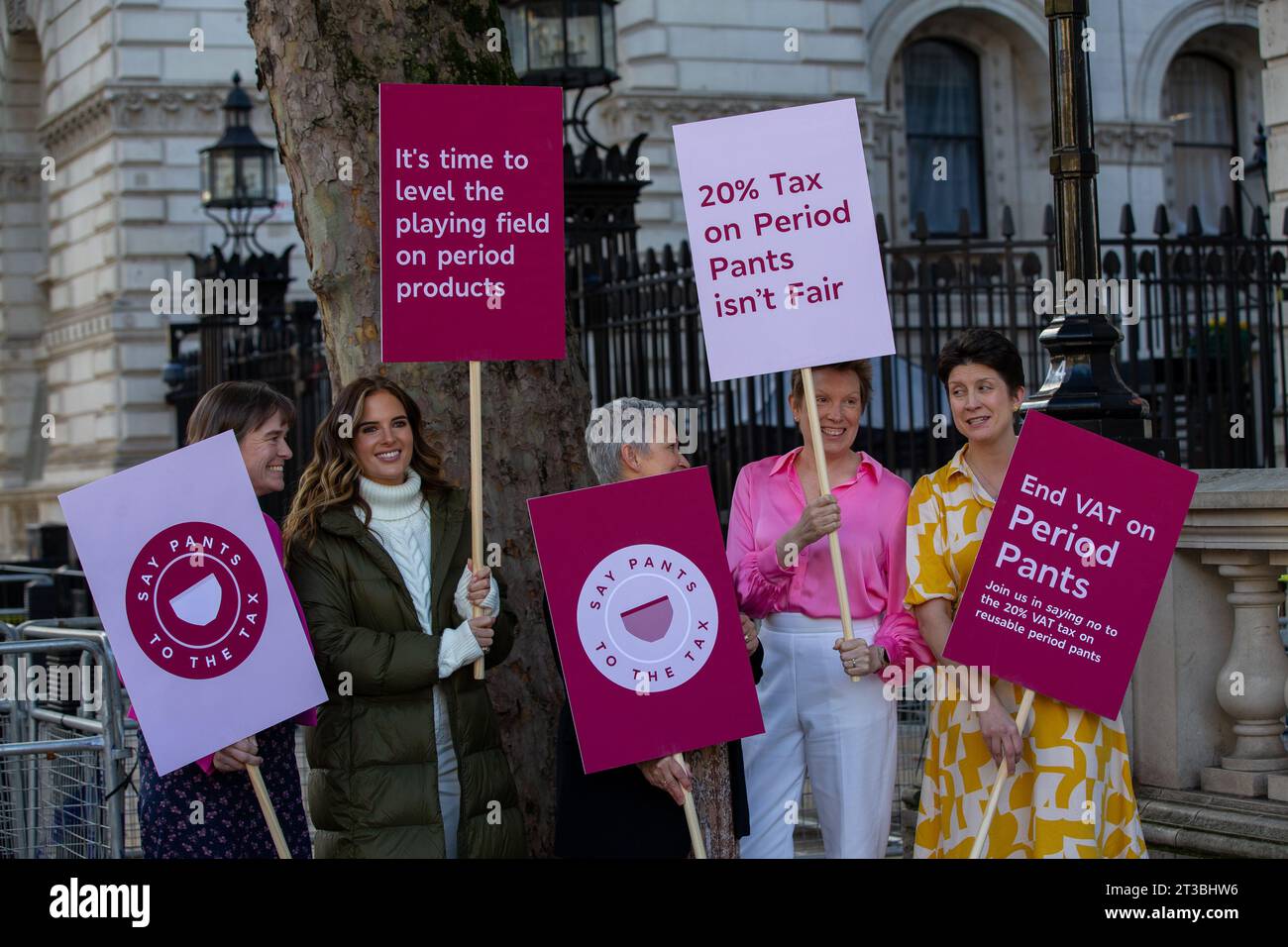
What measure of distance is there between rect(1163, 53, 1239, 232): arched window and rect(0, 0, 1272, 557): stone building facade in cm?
3

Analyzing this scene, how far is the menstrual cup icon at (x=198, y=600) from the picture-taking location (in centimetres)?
459

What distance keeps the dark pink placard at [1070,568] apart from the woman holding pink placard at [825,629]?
0.32 meters

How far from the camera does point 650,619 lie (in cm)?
454

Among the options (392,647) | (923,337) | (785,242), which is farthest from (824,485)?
(923,337)

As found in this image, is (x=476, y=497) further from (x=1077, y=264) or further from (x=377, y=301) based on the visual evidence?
(x=1077, y=264)

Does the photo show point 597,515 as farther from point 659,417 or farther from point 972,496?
point 972,496

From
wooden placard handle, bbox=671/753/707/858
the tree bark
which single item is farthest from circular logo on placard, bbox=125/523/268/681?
the tree bark

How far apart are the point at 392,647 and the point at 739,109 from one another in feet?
61.9

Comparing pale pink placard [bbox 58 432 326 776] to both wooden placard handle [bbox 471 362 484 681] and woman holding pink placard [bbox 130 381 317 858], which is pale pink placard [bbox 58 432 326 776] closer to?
woman holding pink placard [bbox 130 381 317 858]

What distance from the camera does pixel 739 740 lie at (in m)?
4.77

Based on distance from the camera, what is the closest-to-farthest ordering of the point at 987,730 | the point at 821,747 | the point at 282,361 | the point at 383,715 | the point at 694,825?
the point at 694,825 < the point at 987,730 < the point at 383,715 < the point at 821,747 < the point at 282,361

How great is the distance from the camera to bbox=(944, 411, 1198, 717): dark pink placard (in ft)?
14.8

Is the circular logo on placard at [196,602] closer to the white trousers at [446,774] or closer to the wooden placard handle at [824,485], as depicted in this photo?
the white trousers at [446,774]
